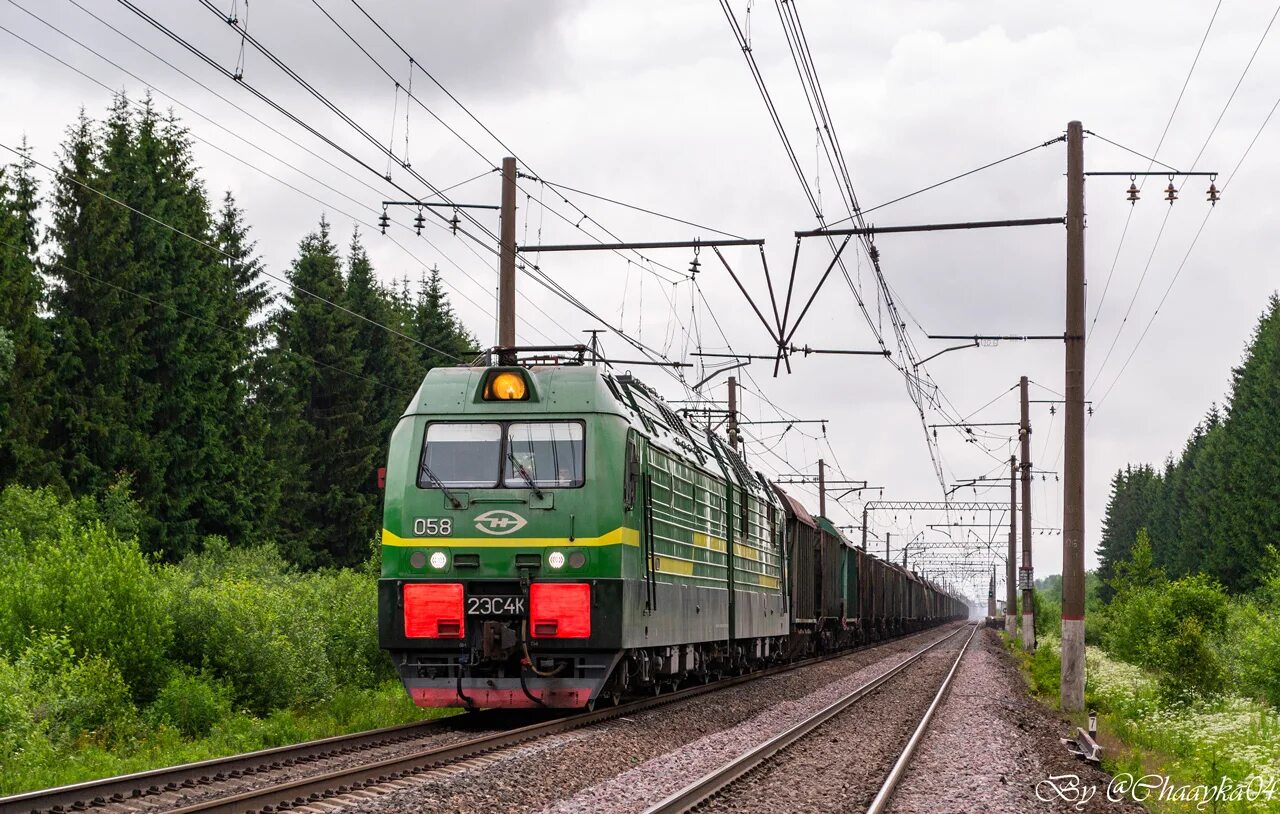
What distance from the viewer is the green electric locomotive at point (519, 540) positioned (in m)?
14.6

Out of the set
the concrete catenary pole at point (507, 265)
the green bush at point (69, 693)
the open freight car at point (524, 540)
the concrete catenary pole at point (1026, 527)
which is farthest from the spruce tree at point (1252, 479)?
the green bush at point (69, 693)

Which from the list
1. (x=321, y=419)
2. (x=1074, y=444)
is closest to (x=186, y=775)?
(x=1074, y=444)

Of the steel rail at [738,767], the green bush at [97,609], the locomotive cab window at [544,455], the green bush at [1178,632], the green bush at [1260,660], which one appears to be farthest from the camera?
the green bush at [1178,632]

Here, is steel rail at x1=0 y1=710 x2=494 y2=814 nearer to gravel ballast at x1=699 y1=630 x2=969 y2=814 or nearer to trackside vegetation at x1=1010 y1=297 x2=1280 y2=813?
gravel ballast at x1=699 y1=630 x2=969 y2=814

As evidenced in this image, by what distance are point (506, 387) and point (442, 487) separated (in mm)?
1403

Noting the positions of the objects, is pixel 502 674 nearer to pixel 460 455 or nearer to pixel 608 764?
pixel 460 455

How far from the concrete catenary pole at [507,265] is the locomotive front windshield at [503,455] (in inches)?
167

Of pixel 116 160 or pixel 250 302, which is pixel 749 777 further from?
pixel 250 302

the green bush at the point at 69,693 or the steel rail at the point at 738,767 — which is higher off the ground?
the green bush at the point at 69,693

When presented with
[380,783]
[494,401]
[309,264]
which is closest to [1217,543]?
[309,264]

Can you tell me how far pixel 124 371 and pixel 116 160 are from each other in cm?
703

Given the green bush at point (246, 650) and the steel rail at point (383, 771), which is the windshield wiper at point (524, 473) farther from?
the green bush at point (246, 650)

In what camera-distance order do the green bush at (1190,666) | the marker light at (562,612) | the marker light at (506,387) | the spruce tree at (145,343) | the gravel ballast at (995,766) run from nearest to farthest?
A: the gravel ballast at (995,766) < the marker light at (562,612) < the marker light at (506,387) < the green bush at (1190,666) < the spruce tree at (145,343)

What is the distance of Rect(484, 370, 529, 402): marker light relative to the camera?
15500 millimetres
